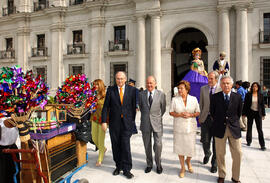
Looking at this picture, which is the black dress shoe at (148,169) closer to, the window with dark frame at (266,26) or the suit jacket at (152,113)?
the suit jacket at (152,113)

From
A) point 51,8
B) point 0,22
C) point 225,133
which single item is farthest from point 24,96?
point 0,22

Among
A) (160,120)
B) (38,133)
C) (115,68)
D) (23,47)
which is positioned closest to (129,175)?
(160,120)

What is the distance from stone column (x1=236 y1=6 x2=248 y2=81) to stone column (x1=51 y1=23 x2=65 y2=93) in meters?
15.7

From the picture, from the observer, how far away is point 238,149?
3.55 metres

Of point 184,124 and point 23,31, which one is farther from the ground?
point 23,31

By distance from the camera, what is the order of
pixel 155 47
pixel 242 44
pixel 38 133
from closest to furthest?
pixel 38 133
pixel 242 44
pixel 155 47

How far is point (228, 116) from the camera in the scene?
356 centimetres

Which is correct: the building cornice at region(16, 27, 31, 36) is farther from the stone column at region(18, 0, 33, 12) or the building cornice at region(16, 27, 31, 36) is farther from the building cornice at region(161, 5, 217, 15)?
the building cornice at region(161, 5, 217, 15)

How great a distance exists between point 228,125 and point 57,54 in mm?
19307

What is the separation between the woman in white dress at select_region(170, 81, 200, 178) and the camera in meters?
3.94

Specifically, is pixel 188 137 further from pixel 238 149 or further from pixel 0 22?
pixel 0 22

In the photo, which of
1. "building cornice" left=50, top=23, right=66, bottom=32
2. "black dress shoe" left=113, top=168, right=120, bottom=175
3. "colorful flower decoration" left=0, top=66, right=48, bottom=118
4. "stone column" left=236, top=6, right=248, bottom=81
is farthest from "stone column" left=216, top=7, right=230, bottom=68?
"building cornice" left=50, top=23, right=66, bottom=32

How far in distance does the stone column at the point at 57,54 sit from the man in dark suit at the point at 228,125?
1864cm

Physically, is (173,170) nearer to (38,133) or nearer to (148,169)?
(148,169)
